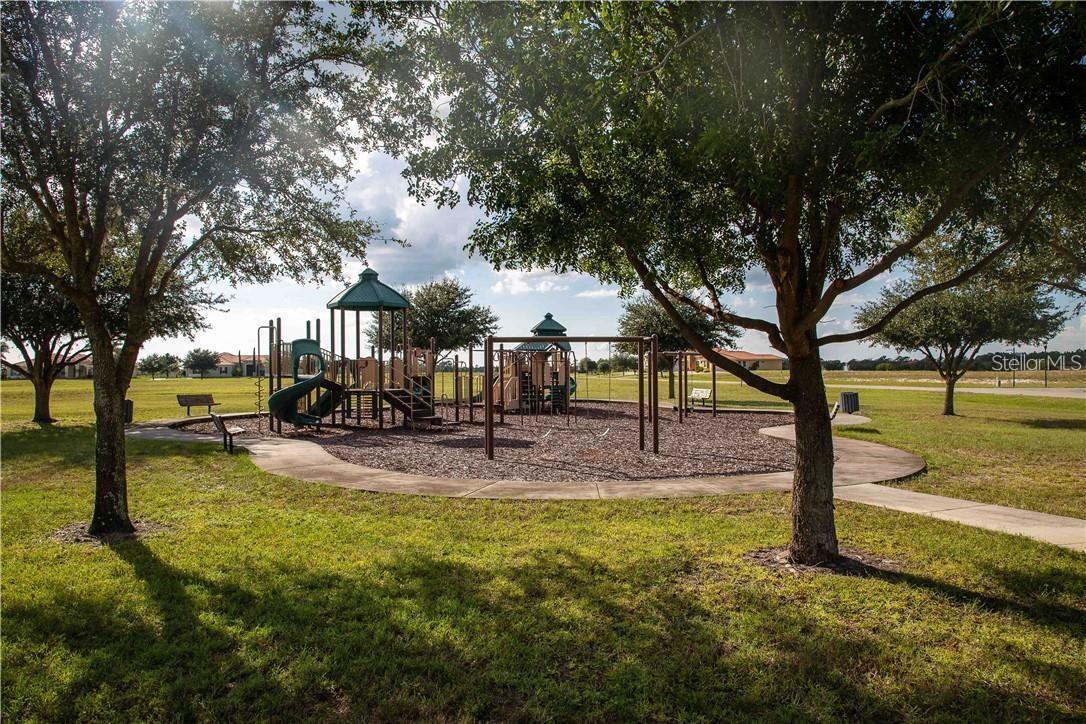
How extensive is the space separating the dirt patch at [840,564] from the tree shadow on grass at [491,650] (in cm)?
29

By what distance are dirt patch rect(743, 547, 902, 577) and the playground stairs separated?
1352 centimetres

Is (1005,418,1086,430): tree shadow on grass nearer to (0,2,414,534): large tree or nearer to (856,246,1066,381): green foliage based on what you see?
(856,246,1066,381): green foliage

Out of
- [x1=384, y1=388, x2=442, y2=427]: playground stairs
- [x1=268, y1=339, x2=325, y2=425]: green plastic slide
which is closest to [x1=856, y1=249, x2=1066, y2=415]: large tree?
[x1=384, y1=388, x2=442, y2=427]: playground stairs

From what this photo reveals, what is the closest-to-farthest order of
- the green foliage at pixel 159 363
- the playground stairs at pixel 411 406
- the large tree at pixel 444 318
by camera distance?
the playground stairs at pixel 411 406
the large tree at pixel 444 318
the green foliage at pixel 159 363

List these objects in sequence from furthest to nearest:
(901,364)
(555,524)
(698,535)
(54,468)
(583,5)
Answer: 1. (901,364)
2. (54,468)
3. (555,524)
4. (698,535)
5. (583,5)

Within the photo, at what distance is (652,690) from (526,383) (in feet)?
63.1

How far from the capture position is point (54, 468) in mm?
11234

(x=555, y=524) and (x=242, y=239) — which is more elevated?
(x=242, y=239)

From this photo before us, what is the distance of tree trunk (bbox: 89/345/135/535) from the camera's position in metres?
6.80

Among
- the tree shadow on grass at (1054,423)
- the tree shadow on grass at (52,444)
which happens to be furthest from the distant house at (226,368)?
the tree shadow on grass at (1054,423)

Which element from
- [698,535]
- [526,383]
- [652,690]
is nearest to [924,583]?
[698,535]

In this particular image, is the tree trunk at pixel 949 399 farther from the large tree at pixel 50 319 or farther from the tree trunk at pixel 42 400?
the tree trunk at pixel 42 400

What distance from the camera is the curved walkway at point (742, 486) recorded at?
725 cm

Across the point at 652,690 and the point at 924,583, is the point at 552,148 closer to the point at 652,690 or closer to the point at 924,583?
the point at 652,690
